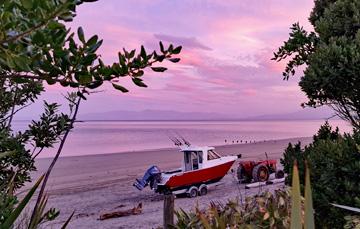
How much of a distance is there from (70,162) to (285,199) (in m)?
30.5

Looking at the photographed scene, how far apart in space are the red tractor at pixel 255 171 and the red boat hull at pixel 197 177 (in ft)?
3.99

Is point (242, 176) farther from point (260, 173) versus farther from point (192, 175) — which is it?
point (192, 175)

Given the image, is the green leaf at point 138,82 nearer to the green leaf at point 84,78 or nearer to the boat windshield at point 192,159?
the green leaf at point 84,78

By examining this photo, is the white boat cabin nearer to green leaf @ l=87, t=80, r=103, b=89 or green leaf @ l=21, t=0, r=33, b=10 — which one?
green leaf @ l=87, t=80, r=103, b=89

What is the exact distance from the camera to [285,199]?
3816 millimetres

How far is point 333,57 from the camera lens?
4.69m

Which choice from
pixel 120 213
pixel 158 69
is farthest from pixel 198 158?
pixel 158 69

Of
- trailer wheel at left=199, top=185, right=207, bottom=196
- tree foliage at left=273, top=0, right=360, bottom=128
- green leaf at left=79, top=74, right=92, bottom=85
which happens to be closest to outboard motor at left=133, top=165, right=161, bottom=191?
trailer wheel at left=199, top=185, right=207, bottom=196

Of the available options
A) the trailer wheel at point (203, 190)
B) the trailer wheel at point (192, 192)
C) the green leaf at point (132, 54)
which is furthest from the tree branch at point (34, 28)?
the trailer wheel at point (203, 190)

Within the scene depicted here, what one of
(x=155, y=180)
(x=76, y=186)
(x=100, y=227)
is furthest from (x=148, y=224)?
(x=76, y=186)

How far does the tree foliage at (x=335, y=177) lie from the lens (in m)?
4.39

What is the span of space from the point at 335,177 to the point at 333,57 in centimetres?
145

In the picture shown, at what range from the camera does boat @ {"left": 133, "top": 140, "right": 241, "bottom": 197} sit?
16.1 meters

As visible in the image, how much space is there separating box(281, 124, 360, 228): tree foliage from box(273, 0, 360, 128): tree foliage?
57 centimetres
